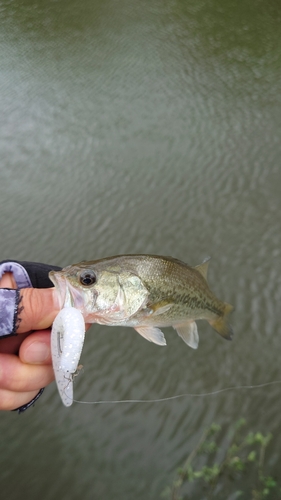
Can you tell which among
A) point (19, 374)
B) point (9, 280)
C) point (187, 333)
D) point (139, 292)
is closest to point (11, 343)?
point (19, 374)

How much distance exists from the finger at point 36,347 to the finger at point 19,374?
0.03 meters

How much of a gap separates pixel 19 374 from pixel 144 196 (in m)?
3.13

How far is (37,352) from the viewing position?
5.00 feet

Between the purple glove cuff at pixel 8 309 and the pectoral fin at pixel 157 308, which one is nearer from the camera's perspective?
the purple glove cuff at pixel 8 309

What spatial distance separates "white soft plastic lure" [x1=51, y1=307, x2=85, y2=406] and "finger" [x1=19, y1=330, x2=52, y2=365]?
141 millimetres

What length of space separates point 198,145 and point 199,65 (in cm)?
197

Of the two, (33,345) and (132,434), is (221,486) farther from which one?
(33,345)

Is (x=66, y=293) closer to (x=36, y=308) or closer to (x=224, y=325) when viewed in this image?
(x=36, y=308)

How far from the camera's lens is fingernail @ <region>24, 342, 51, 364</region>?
1.52 metres

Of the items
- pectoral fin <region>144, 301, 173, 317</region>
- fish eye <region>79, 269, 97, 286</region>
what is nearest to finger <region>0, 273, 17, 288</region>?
fish eye <region>79, 269, 97, 286</region>

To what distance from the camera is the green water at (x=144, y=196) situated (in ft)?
9.26

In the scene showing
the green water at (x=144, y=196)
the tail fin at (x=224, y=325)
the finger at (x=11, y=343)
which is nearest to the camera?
the finger at (x=11, y=343)

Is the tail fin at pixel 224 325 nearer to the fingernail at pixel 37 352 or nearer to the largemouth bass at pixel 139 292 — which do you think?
the largemouth bass at pixel 139 292

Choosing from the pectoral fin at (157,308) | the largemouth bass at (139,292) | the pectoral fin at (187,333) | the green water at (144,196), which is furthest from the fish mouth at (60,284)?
the green water at (144,196)
